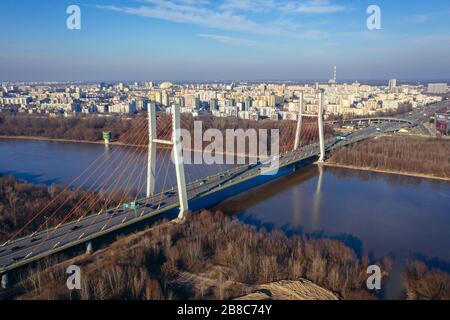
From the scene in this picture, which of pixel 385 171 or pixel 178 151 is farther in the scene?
pixel 385 171

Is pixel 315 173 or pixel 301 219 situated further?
pixel 315 173

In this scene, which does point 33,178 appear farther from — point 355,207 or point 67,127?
point 67,127

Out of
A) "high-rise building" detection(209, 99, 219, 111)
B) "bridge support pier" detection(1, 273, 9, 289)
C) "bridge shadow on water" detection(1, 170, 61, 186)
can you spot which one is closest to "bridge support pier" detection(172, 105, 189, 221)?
"bridge support pier" detection(1, 273, 9, 289)

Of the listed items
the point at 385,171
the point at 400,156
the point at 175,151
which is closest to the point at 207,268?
the point at 175,151

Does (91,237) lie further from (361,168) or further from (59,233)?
(361,168)

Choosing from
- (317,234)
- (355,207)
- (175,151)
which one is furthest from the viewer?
(355,207)

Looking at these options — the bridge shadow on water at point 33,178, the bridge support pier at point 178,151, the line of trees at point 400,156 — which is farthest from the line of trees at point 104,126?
the bridge support pier at point 178,151
